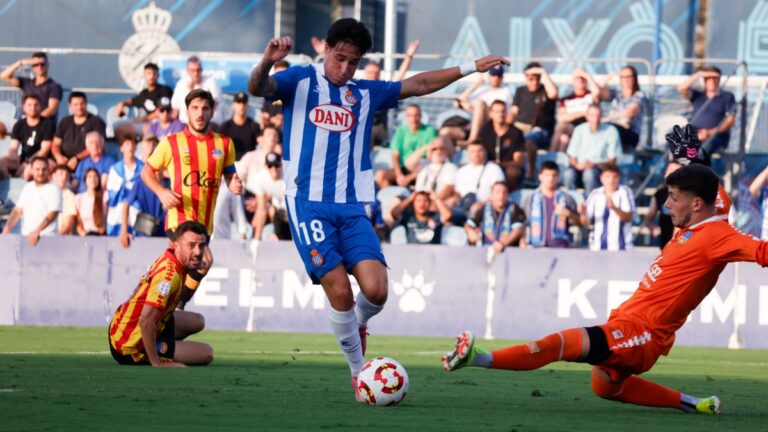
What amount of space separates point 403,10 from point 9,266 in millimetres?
9959

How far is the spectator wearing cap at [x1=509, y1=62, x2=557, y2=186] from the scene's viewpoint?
1836 cm

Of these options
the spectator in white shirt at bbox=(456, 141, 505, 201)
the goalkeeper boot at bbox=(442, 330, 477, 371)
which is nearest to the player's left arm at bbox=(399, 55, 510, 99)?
the goalkeeper boot at bbox=(442, 330, 477, 371)

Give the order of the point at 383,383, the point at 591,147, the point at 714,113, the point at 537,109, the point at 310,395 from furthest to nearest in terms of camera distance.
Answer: the point at 537,109 → the point at 714,113 → the point at 591,147 → the point at 310,395 → the point at 383,383

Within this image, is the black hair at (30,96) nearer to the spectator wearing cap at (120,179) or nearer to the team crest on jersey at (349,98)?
the spectator wearing cap at (120,179)

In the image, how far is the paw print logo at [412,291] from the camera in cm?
1583

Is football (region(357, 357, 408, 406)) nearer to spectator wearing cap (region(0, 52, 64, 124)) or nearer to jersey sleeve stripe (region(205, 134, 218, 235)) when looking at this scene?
jersey sleeve stripe (region(205, 134, 218, 235))

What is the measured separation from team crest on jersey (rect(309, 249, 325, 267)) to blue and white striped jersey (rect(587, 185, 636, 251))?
8946mm

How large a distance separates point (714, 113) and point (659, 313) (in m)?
11.5

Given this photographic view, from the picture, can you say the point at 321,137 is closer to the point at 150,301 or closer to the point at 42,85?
the point at 150,301

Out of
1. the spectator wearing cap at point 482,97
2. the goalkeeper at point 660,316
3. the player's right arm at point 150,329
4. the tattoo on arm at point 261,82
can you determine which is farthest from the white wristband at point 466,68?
the spectator wearing cap at point 482,97

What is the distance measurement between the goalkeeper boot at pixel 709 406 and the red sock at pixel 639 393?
0.13 meters

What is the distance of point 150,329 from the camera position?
9.66 m

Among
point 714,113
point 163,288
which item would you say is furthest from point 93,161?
point 714,113

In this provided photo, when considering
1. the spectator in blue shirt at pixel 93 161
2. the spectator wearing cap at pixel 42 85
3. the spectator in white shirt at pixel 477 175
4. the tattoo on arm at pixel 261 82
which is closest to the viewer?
the tattoo on arm at pixel 261 82
